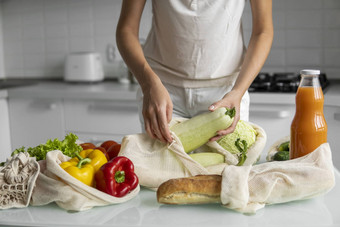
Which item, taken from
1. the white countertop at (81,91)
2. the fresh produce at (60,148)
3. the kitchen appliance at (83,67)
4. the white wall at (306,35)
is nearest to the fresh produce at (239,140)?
the fresh produce at (60,148)

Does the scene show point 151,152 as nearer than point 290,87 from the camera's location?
Yes

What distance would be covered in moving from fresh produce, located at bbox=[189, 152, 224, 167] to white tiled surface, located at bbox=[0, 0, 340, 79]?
171cm

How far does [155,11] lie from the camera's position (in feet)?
4.65

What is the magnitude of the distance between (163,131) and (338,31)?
1.84m

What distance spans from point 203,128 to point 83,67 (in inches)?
73.3

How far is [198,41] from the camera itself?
139 centimetres

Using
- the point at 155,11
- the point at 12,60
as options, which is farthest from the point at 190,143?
the point at 12,60

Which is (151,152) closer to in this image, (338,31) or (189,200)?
(189,200)

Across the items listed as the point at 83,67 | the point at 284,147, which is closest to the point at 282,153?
the point at 284,147

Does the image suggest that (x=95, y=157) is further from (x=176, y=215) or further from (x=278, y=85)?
(x=278, y=85)

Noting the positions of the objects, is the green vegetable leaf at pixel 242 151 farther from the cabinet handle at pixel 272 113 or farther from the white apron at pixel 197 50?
the cabinet handle at pixel 272 113

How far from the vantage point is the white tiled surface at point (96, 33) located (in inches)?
102

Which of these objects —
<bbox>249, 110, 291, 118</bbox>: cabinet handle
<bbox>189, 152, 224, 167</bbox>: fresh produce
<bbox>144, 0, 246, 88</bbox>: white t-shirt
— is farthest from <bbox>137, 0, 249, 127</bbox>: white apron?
<bbox>249, 110, 291, 118</bbox>: cabinet handle

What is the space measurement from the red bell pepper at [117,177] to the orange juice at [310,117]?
0.39 meters
